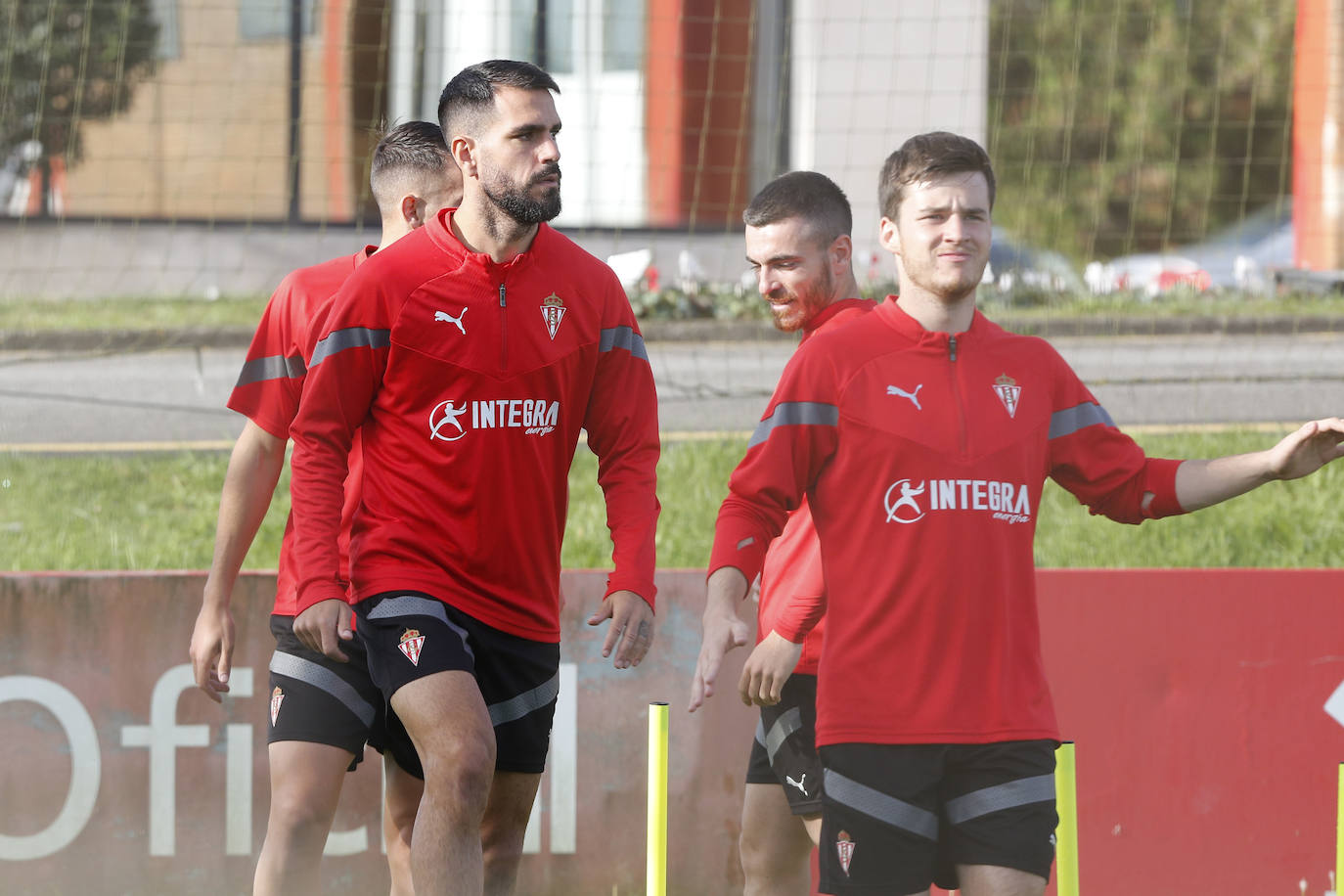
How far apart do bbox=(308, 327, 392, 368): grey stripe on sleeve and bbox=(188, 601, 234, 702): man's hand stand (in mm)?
933

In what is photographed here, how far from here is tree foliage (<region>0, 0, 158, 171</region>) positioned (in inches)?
491

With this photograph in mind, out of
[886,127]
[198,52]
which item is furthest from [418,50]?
[886,127]

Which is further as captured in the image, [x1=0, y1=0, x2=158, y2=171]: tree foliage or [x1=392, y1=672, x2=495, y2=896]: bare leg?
[x1=0, y1=0, x2=158, y2=171]: tree foliage

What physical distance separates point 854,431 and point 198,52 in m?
14.4

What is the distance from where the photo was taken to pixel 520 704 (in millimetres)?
3895

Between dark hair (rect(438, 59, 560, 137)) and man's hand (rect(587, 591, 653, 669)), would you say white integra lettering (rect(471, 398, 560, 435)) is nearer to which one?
man's hand (rect(587, 591, 653, 669))

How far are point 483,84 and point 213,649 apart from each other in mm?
1635

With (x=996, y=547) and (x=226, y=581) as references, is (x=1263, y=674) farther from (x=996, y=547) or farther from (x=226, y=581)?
(x=226, y=581)

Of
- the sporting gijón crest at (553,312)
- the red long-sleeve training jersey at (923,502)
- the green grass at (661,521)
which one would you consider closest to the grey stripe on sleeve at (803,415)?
the red long-sleeve training jersey at (923,502)

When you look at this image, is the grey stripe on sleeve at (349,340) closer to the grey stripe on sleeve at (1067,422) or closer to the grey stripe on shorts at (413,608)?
the grey stripe on shorts at (413,608)

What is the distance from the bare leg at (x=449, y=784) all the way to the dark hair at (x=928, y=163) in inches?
56.8

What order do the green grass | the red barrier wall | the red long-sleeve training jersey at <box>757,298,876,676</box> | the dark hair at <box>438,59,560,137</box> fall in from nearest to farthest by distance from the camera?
the red long-sleeve training jersey at <box>757,298,876,676</box> < the dark hair at <box>438,59,560,137</box> < the red barrier wall < the green grass

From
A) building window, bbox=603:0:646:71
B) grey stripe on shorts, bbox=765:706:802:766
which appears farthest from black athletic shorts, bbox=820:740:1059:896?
building window, bbox=603:0:646:71

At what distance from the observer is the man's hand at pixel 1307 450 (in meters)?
3.39
